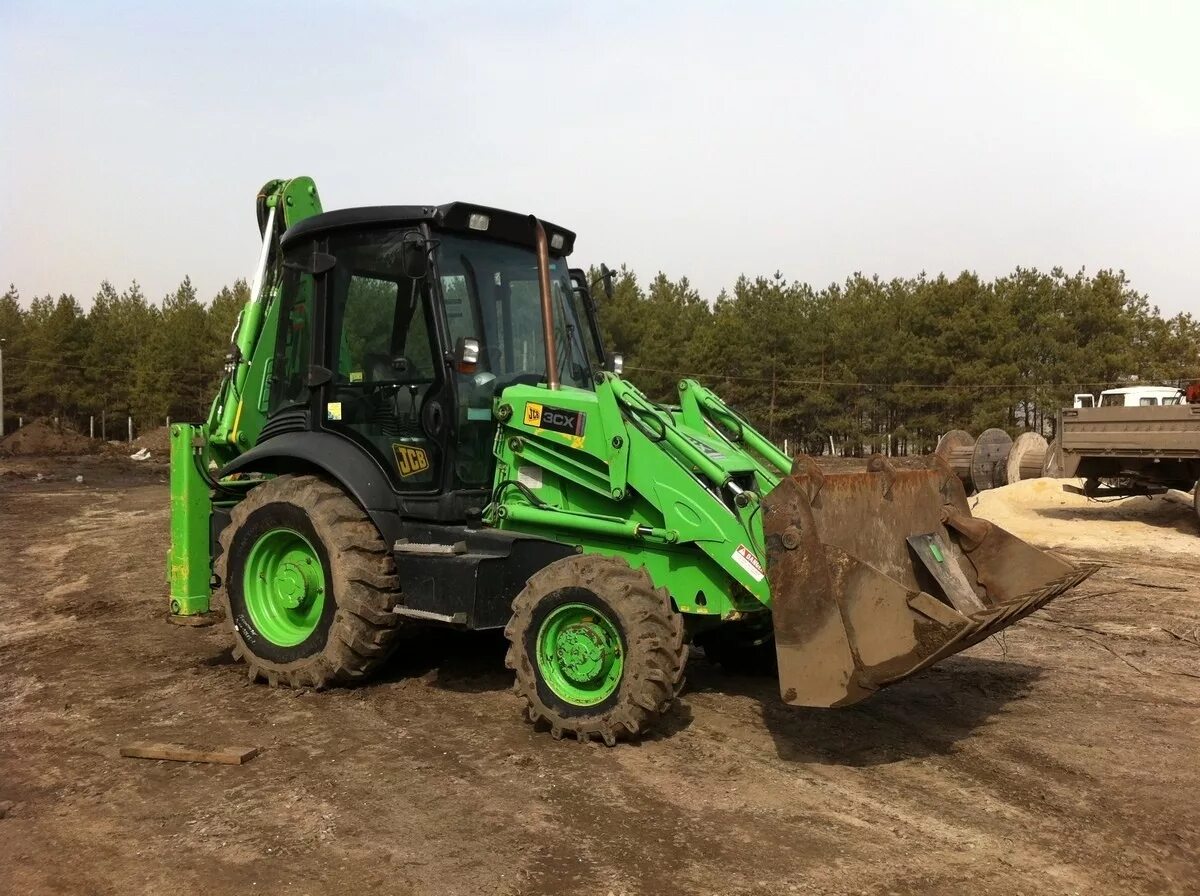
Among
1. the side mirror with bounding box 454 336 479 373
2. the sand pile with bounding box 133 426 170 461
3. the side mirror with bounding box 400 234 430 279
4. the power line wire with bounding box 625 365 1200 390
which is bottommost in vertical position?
the sand pile with bounding box 133 426 170 461

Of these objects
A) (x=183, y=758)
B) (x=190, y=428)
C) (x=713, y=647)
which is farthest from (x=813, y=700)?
(x=190, y=428)

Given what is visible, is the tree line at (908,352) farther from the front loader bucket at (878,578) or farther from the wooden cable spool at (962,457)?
the front loader bucket at (878,578)

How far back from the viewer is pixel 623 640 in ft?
15.7

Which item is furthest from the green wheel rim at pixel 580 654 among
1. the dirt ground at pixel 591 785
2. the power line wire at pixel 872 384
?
the power line wire at pixel 872 384

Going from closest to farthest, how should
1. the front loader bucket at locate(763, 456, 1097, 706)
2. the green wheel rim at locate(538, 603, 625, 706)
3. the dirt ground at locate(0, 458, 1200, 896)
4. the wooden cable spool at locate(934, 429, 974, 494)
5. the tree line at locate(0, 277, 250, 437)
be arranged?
1. the dirt ground at locate(0, 458, 1200, 896)
2. the front loader bucket at locate(763, 456, 1097, 706)
3. the green wheel rim at locate(538, 603, 625, 706)
4. the wooden cable spool at locate(934, 429, 974, 494)
5. the tree line at locate(0, 277, 250, 437)

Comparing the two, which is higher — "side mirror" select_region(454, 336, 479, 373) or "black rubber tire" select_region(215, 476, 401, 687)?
"side mirror" select_region(454, 336, 479, 373)

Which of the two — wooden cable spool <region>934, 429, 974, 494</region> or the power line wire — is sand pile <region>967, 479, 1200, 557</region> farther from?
the power line wire

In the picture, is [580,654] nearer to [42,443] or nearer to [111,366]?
[42,443]

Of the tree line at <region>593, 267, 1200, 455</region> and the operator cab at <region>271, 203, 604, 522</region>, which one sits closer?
the operator cab at <region>271, 203, 604, 522</region>

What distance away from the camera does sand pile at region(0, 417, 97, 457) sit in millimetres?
36312

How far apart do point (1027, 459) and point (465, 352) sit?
675 inches

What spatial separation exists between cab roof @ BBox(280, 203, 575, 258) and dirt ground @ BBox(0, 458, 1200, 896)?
2.85m

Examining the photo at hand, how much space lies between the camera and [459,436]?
5.84m

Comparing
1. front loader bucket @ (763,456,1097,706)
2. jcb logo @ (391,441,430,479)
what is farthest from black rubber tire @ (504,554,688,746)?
jcb logo @ (391,441,430,479)
